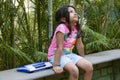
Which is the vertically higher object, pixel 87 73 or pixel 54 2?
pixel 54 2

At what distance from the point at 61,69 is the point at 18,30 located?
52.8 inches

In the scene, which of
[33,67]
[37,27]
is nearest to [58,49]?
[33,67]

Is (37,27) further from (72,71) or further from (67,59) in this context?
(72,71)

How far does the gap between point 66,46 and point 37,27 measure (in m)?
1.29

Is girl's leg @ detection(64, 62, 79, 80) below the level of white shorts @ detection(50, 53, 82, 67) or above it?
below

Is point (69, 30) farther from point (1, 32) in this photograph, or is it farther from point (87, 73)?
point (1, 32)

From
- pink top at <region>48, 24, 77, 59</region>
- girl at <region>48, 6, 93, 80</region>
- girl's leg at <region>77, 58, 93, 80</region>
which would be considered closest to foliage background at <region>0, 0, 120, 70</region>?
pink top at <region>48, 24, 77, 59</region>

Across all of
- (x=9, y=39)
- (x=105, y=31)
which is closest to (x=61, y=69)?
(x=9, y=39)

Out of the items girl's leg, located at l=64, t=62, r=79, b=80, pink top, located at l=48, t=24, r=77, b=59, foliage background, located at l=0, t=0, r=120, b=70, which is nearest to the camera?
girl's leg, located at l=64, t=62, r=79, b=80

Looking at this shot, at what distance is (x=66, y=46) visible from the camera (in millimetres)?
3469

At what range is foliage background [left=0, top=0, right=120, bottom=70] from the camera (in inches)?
161

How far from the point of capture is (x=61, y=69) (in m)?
A: 3.30

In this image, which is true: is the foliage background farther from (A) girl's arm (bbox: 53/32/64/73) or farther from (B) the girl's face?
(B) the girl's face

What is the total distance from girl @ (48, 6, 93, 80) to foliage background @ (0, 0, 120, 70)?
1.90ft
